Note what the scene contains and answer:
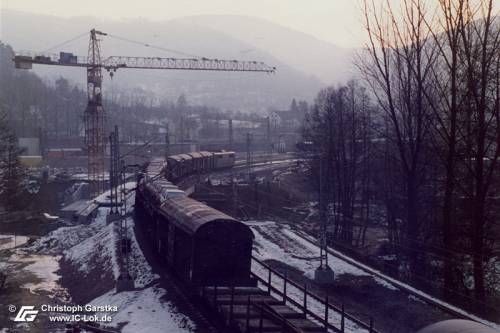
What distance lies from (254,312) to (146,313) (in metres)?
6.11

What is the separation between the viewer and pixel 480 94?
21.7 metres

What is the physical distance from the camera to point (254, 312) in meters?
17.0

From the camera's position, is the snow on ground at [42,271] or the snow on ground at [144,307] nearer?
the snow on ground at [144,307]

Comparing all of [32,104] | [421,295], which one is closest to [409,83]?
[421,295]

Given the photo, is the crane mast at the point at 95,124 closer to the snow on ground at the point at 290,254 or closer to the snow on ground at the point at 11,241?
the snow on ground at the point at 11,241

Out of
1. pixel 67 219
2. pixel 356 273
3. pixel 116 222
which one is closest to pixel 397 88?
pixel 356 273

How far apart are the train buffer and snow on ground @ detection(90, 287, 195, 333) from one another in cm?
138

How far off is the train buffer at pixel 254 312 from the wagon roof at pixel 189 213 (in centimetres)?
248

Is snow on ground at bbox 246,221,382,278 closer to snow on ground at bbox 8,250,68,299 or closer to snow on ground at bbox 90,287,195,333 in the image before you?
snow on ground at bbox 90,287,195,333

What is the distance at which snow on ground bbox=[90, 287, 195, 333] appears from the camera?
19.4 metres

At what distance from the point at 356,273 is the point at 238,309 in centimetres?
1184

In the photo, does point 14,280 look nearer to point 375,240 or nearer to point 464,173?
point 464,173

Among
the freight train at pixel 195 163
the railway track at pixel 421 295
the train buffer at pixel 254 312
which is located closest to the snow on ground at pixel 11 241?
the freight train at pixel 195 163

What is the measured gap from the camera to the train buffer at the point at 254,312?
15.3 metres
